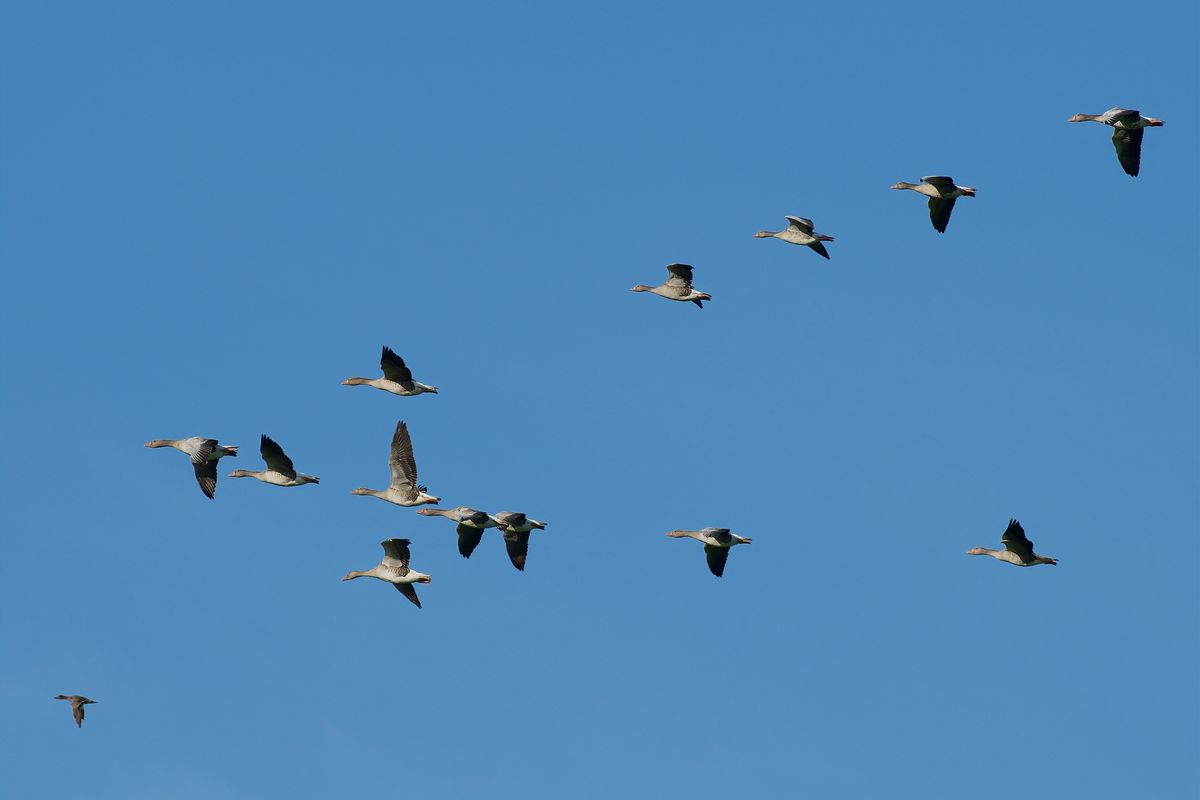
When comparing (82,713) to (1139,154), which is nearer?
(1139,154)

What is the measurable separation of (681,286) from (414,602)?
36.0ft

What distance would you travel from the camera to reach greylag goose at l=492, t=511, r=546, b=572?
171 ft

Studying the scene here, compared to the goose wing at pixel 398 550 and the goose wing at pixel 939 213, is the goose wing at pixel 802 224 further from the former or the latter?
the goose wing at pixel 398 550

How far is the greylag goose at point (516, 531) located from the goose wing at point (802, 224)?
398 inches

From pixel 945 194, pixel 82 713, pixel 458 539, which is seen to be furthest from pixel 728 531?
pixel 82 713

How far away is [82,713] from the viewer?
54469mm

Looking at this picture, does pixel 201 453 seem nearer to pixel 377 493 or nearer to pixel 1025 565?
pixel 377 493

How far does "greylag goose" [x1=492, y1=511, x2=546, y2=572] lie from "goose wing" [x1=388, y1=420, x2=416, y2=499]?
110 inches

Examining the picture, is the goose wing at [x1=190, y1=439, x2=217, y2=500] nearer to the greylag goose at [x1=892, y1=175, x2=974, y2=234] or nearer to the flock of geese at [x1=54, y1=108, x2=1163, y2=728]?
the flock of geese at [x1=54, y1=108, x2=1163, y2=728]

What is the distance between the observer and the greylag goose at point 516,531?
52.2 meters

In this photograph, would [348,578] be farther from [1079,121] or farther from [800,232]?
[1079,121]

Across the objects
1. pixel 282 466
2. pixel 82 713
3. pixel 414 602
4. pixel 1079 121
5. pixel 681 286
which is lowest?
pixel 82 713

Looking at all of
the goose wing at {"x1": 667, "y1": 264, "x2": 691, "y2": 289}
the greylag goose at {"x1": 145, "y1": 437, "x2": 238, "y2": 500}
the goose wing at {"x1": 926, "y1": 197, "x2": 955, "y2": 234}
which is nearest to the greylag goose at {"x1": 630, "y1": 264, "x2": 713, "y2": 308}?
the goose wing at {"x1": 667, "y1": 264, "x2": 691, "y2": 289}

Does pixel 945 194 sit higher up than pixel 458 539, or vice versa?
pixel 945 194
